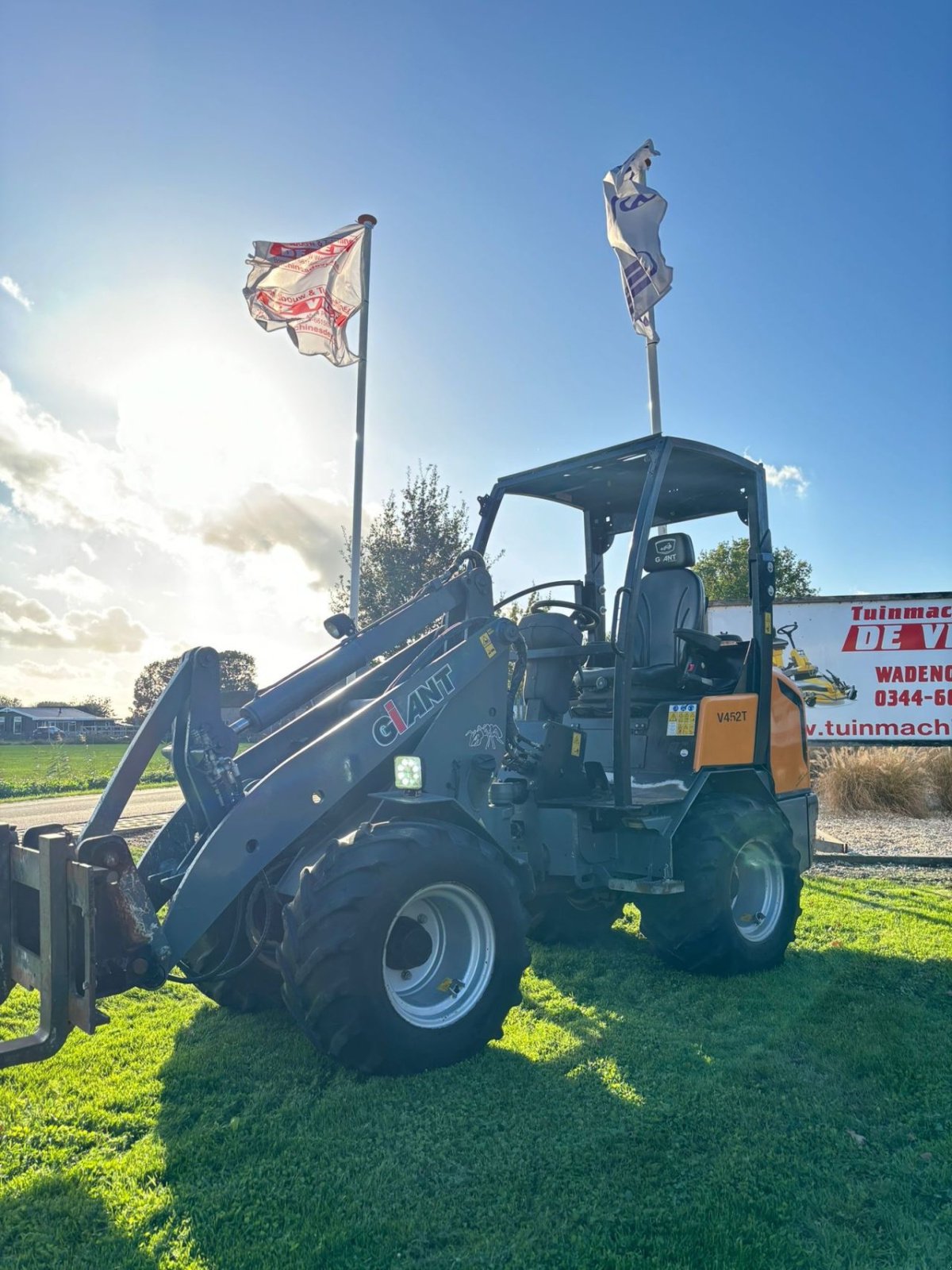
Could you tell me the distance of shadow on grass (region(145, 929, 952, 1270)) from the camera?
9.90 ft

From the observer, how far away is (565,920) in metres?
6.54

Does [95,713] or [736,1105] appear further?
[95,713]

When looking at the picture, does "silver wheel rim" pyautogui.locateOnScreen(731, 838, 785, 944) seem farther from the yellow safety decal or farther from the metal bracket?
the metal bracket

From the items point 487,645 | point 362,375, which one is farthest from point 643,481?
point 362,375

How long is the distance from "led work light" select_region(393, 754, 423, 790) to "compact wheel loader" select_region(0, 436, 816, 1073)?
0.03 meters

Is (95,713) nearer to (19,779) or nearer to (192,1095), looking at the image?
(19,779)

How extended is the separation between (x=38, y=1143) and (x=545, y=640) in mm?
3855

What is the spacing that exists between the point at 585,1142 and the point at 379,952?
1.08 meters

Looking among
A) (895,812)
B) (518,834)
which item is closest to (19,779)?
(895,812)

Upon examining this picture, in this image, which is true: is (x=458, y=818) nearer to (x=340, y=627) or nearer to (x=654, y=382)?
(x=340, y=627)

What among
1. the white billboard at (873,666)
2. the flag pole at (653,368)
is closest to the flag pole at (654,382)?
the flag pole at (653,368)

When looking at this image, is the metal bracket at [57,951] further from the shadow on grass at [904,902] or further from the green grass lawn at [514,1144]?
the shadow on grass at [904,902]

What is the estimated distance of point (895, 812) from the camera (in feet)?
44.4

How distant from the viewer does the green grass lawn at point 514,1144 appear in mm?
3002
